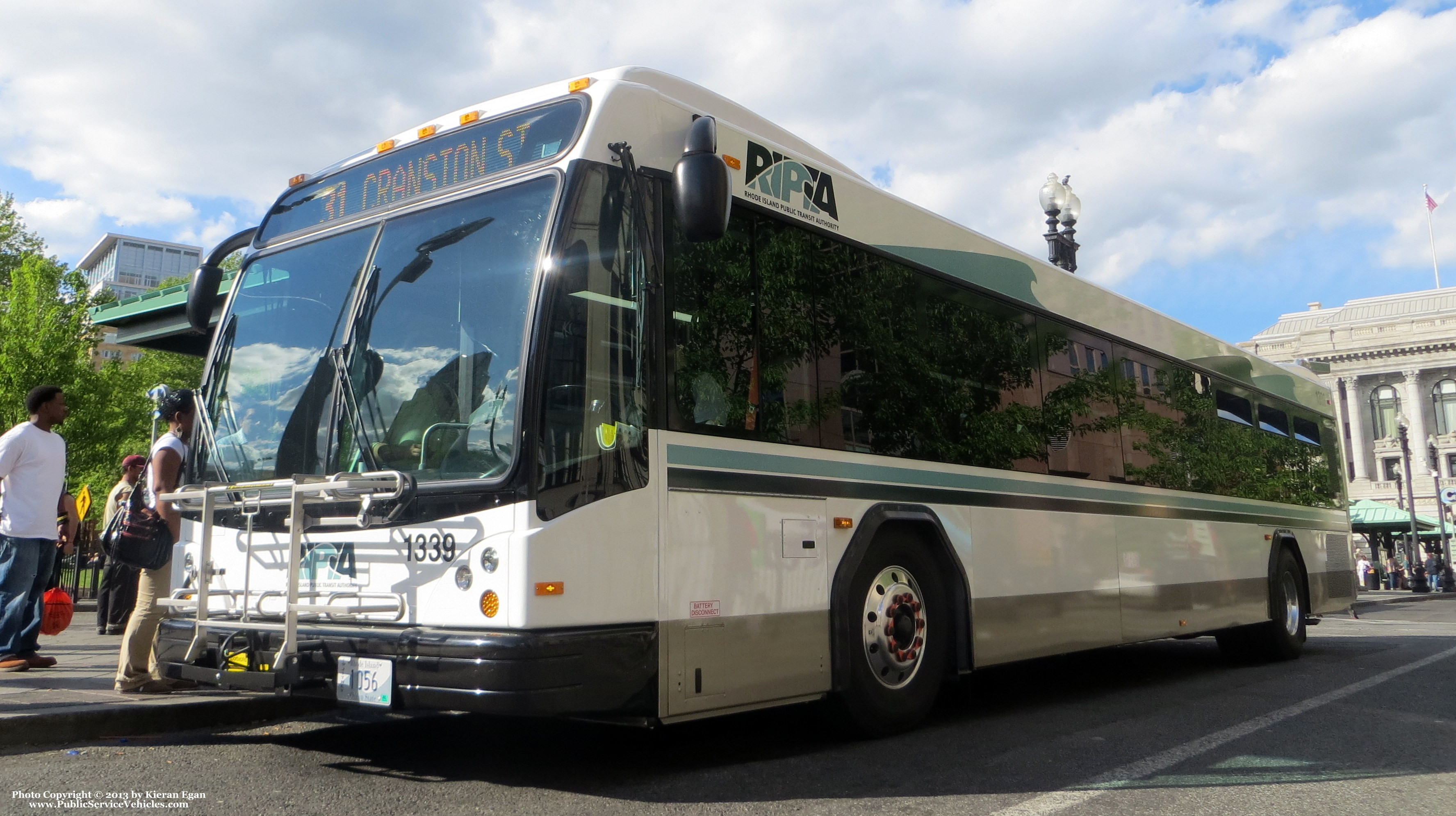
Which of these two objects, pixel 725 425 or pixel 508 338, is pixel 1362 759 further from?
pixel 508 338

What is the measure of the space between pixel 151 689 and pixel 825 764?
4.13 meters

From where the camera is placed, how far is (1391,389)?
7962cm

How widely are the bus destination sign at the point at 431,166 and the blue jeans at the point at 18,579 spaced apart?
2765 mm

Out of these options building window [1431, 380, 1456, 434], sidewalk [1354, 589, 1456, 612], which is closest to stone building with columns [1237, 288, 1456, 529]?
building window [1431, 380, 1456, 434]

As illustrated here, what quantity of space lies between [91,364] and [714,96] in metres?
31.7

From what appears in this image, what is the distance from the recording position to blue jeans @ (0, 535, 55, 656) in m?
6.90

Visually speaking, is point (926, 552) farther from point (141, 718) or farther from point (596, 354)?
point (141, 718)

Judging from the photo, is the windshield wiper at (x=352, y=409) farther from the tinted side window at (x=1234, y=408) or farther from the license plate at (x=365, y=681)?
the tinted side window at (x=1234, y=408)

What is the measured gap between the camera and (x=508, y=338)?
182 inches

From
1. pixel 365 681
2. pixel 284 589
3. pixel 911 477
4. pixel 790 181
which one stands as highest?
pixel 790 181

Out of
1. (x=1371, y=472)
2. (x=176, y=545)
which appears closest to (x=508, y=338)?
(x=176, y=545)

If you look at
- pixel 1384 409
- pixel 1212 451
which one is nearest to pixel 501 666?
pixel 1212 451

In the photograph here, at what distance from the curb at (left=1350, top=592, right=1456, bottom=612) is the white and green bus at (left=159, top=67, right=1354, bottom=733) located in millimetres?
20630

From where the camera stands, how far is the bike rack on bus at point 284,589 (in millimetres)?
4617
